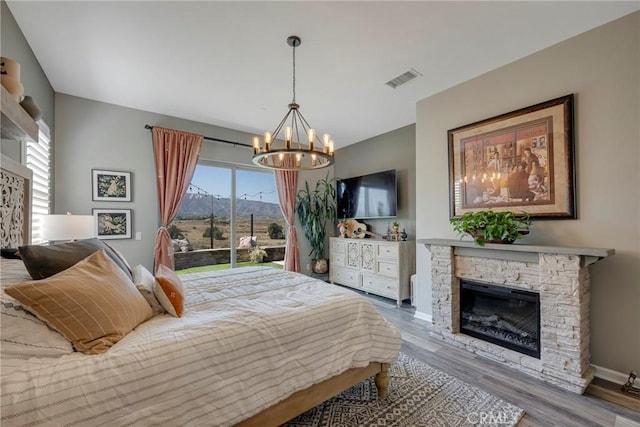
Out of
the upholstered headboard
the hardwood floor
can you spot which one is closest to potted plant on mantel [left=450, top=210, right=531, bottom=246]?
the hardwood floor

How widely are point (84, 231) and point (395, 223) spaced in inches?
156

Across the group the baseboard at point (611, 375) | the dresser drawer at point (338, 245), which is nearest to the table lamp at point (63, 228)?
the dresser drawer at point (338, 245)

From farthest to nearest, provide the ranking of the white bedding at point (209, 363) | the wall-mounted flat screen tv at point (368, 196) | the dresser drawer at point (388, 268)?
the wall-mounted flat screen tv at point (368, 196) < the dresser drawer at point (388, 268) < the white bedding at point (209, 363)

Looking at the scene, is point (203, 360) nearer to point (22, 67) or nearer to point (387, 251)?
point (22, 67)

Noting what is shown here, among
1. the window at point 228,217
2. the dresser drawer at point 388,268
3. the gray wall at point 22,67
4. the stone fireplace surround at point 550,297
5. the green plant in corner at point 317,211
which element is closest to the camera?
the gray wall at point 22,67

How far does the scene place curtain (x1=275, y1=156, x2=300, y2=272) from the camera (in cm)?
511

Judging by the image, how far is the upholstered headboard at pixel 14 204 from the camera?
157 cm

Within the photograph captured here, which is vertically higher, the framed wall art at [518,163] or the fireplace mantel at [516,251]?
the framed wall art at [518,163]

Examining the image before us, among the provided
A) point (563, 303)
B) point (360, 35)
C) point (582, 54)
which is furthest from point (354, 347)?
point (582, 54)

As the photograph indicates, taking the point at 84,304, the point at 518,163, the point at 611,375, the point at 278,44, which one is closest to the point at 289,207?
the point at 278,44

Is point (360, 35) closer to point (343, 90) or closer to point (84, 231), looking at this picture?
point (343, 90)

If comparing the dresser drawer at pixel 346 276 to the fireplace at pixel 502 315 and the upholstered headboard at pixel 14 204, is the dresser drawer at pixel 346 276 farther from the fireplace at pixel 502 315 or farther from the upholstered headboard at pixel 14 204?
the upholstered headboard at pixel 14 204

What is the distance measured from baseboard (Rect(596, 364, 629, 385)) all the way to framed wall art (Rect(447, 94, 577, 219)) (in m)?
1.26

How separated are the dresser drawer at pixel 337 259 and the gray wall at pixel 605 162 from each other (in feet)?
9.75
